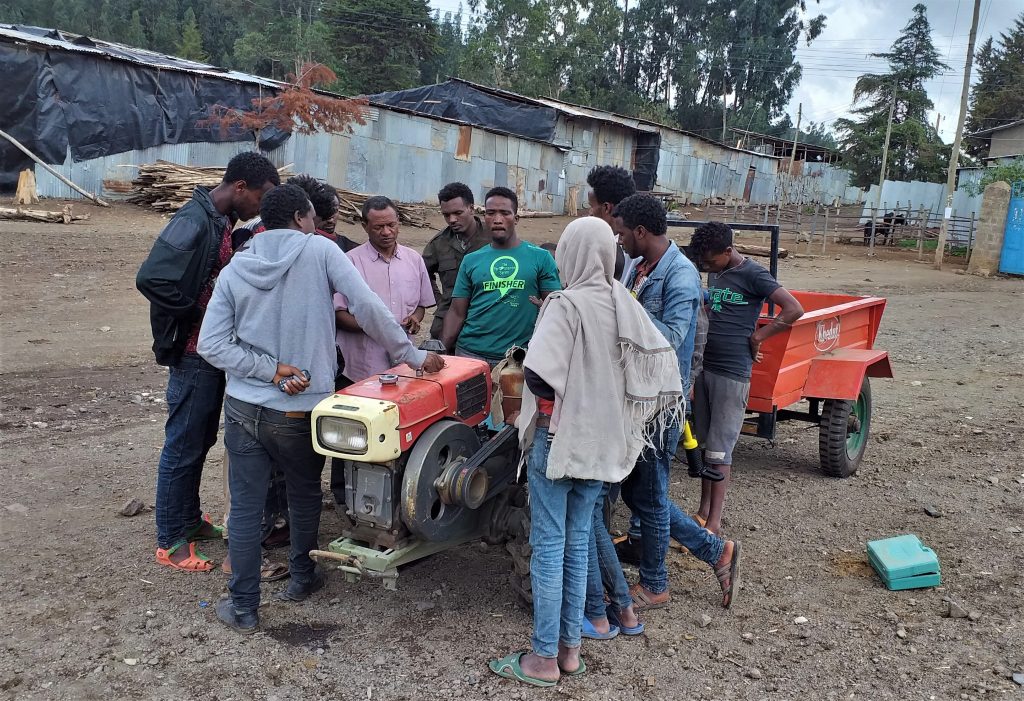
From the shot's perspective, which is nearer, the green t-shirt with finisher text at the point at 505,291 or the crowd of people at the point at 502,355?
the crowd of people at the point at 502,355

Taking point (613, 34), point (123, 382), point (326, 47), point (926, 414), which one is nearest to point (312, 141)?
point (123, 382)

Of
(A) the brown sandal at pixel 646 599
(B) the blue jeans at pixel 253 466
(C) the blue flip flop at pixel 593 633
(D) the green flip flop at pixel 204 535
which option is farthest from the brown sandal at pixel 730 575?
(D) the green flip flop at pixel 204 535

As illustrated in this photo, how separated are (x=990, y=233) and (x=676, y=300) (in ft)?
67.3

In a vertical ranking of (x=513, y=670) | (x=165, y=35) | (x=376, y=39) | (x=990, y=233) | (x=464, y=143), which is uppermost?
(x=165, y=35)

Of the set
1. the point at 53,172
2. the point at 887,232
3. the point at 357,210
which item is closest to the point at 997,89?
the point at 887,232

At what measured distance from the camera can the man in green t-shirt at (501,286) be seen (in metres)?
4.34

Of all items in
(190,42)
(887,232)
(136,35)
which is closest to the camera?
(887,232)

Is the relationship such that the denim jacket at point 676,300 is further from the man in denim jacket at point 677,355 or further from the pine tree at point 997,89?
the pine tree at point 997,89

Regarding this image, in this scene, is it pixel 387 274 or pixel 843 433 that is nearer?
pixel 387 274

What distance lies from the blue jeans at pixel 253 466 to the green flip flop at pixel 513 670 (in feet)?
3.59

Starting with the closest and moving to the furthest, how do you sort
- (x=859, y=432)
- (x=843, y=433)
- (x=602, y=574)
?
1. (x=602, y=574)
2. (x=843, y=433)
3. (x=859, y=432)

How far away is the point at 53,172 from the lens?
16.6 m

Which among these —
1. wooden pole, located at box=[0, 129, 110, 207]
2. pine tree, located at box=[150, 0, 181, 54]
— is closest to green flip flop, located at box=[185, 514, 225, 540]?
wooden pole, located at box=[0, 129, 110, 207]

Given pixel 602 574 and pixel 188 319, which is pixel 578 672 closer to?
pixel 602 574
